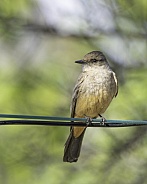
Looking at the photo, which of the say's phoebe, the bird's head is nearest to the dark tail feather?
the say's phoebe

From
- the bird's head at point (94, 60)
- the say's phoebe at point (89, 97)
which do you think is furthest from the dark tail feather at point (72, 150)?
the bird's head at point (94, 60)

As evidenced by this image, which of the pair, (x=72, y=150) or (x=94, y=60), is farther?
(x=94, y=60)

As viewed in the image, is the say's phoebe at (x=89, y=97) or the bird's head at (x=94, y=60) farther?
the bird's head at (x=94, y=60)

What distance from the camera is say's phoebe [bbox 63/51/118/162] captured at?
523cm

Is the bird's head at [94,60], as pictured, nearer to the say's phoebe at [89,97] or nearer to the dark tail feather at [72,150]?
the say's phoebe at [89,97]

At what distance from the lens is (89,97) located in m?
5.25

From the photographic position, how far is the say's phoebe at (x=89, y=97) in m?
5.23

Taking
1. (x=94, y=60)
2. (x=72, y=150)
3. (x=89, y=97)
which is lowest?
(x=72, y=150)

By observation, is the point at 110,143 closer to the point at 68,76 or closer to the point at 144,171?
Answer: the point at 144,171

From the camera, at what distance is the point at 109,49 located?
6.39 metres

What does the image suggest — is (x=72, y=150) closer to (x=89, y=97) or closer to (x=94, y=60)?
(x=89, y=97)

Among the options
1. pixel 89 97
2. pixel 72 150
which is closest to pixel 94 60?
pixel 89 97

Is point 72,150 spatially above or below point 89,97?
below

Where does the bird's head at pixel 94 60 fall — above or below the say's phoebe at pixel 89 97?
above
